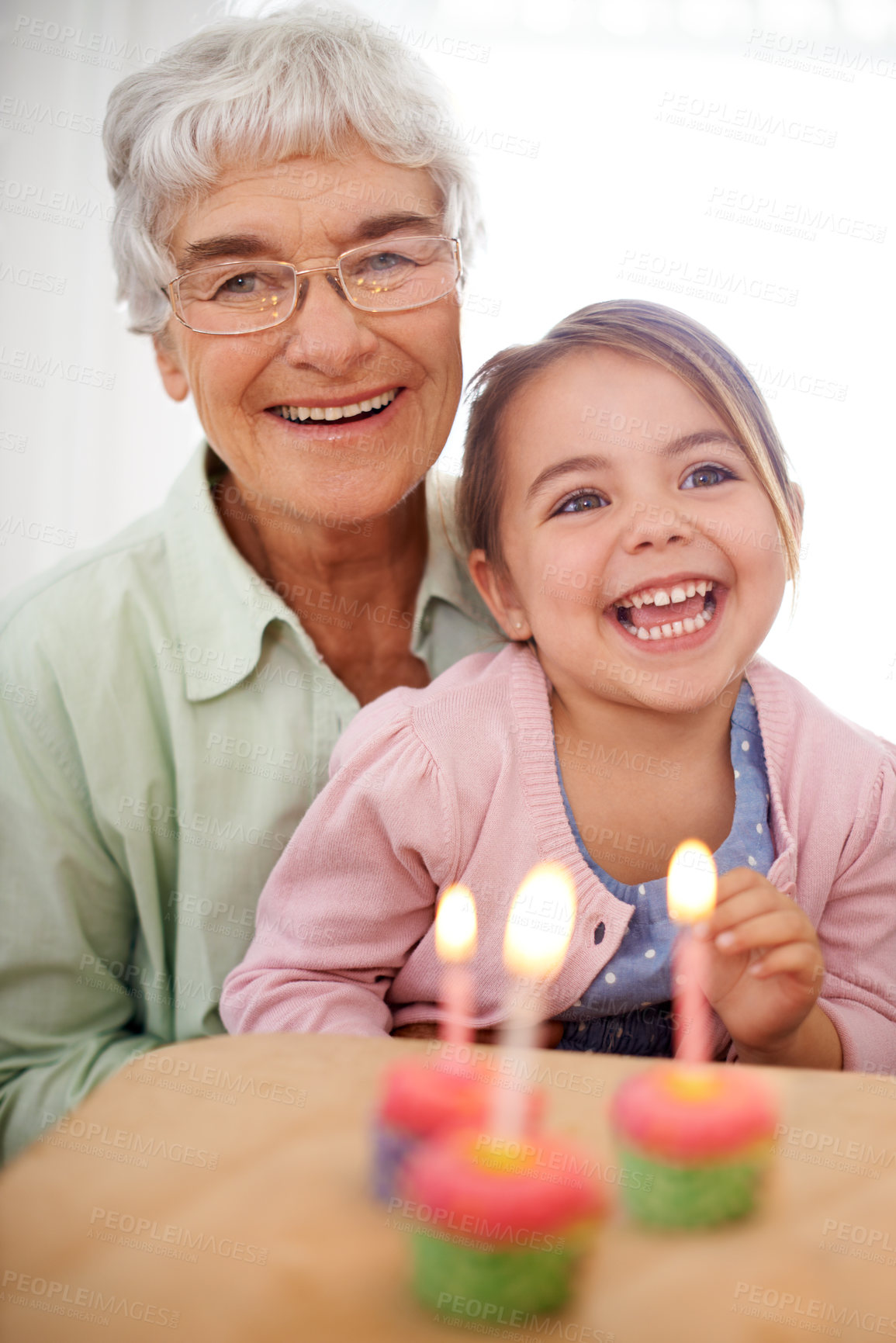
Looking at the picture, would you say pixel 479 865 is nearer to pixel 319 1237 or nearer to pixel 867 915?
pixel 867 915

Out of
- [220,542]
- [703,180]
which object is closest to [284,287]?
[220,542]

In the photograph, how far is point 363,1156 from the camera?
74 cm

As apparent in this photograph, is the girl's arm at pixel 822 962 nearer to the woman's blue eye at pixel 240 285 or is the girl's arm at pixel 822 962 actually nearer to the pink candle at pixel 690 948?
the pink candle at pixel 690 948

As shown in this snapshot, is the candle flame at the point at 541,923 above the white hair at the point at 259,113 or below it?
below

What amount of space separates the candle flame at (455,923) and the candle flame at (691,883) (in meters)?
0.23

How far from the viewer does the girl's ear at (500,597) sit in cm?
149

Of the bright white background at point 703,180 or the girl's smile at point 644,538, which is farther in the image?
the bright white background at point 703,180

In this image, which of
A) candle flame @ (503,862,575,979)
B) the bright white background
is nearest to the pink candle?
candle flame @ (503,862,575,979)

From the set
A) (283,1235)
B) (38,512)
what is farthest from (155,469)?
(283,1235)

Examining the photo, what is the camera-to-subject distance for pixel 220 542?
5.37 ft

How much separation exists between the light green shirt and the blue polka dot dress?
0.46 m

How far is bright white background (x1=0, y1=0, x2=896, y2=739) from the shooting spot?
5.98 feet

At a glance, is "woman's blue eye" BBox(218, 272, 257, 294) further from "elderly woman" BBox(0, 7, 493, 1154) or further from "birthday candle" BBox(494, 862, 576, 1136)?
"birthday candle" BBox(494, 862, 576, 1136)

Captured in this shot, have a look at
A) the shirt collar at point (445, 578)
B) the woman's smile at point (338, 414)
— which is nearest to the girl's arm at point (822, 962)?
the shirt collar at point (445, 578)
